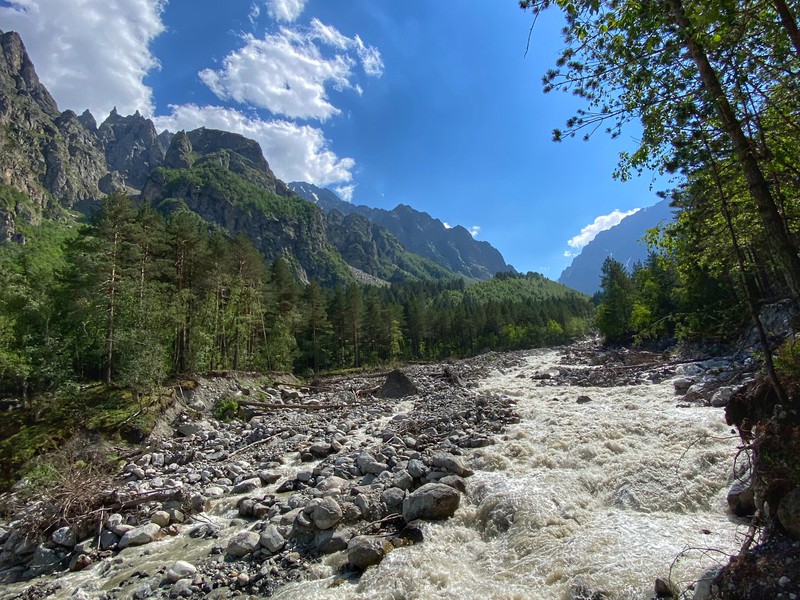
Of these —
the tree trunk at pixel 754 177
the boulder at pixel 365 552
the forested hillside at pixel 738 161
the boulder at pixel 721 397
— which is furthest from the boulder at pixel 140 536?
the boulder at pixel 721 397

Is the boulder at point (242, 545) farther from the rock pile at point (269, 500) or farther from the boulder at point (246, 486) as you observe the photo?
the boulder at point (246, 486)

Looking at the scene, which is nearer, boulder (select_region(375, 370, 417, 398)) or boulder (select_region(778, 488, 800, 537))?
boulder (select_region(778, 488, 800, 537))

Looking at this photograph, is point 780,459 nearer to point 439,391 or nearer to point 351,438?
point 351,438

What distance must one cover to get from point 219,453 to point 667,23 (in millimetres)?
18889

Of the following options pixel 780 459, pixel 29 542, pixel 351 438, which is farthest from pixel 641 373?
pixel 29 542

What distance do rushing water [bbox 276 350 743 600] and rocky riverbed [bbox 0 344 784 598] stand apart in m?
0.44

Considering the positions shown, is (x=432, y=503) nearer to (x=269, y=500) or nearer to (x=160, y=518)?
(x=269, y=500)

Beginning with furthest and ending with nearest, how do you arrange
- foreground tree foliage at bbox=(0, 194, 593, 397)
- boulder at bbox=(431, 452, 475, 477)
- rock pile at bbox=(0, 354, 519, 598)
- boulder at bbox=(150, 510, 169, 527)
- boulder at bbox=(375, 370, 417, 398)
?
boulder at bbox=(375, 370, 417, 398) < foreground tree foliage at bbox=(0, 194, 593, 397) < boulder at bbox=(431, 452, 475, 477) < boulder at bbox=(150, 510, 169, 527) < rock pile at bbox=(0, 354, 519, 598)

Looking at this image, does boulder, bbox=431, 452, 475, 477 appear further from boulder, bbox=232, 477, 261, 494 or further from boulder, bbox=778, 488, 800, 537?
boulder, bbox=778, 488, 800, 537

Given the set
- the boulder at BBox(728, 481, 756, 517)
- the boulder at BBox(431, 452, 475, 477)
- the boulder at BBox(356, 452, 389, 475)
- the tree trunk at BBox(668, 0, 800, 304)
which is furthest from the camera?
the boulder at BBox(356, 452, 389, 475)

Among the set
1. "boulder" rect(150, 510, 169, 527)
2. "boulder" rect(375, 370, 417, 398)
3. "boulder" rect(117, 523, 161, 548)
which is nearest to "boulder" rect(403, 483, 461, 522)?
"boulder" rect(117, 523, 161, 548)

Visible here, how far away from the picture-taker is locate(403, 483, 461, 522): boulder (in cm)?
931

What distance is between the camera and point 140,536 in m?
9.45

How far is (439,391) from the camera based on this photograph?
30297 millimetres
